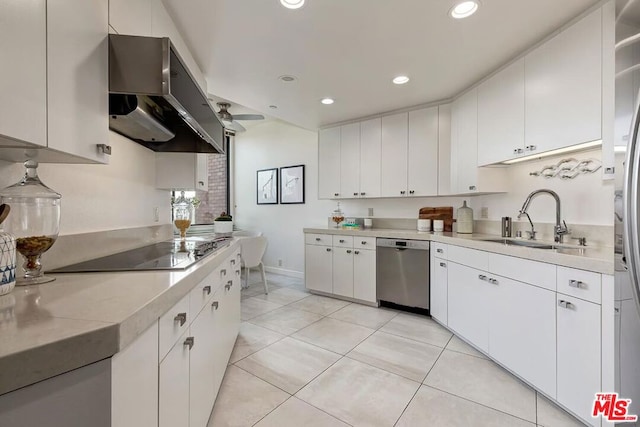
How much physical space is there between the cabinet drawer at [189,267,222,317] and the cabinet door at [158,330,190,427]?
0.40 ft

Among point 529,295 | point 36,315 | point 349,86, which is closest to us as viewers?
point 36,315

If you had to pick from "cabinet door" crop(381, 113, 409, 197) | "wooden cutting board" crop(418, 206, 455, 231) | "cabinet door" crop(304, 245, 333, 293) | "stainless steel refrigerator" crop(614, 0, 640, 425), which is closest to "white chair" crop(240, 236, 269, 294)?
"cabinet door" crop(304, 245, 333, 293)

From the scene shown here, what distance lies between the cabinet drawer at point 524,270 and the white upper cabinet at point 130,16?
8.38 ft

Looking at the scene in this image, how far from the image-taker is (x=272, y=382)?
192 centimetres

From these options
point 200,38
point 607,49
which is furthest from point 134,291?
point 607,49

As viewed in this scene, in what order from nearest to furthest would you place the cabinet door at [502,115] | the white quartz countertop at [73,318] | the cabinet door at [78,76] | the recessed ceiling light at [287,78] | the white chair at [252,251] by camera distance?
the white quartz countertop at [73,318] → the cabinet door at [78,76] → the cabinet door at [502,115] → the recessed ceiling light at [287,78] → the white chair at [252,251]

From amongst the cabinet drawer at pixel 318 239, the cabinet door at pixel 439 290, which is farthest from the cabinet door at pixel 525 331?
the cabinet drawer at pixel 318 239

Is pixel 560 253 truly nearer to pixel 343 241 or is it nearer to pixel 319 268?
pixel 343 241

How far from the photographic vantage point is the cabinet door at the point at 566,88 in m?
1.73

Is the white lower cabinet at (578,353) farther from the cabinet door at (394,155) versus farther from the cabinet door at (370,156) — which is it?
the cabinet door at (370,156)

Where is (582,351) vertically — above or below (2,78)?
below

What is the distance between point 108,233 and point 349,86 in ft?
7.89

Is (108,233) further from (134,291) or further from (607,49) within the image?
(607,49)

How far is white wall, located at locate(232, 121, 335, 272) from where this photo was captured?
4.71 metres
